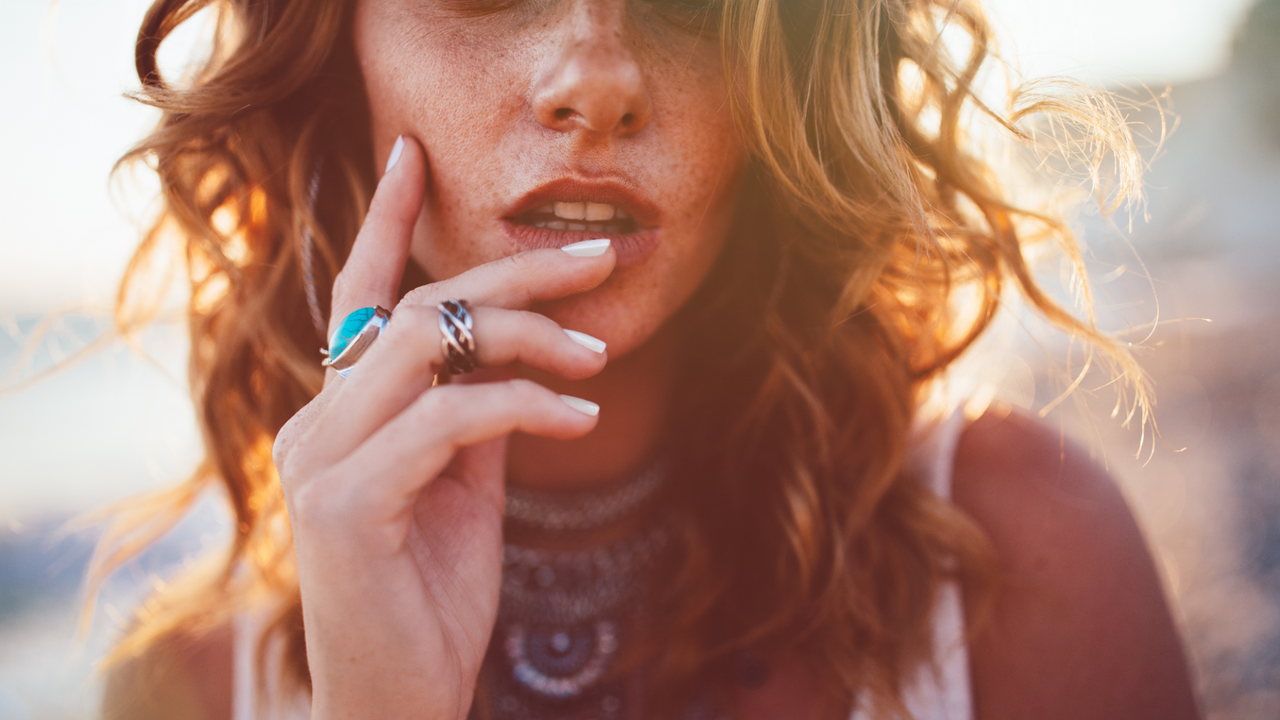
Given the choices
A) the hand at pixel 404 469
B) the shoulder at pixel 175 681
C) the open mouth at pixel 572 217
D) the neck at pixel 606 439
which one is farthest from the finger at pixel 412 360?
the shoulder at pixel 175 681

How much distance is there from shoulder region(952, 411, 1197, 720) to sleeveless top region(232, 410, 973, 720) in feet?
0.17

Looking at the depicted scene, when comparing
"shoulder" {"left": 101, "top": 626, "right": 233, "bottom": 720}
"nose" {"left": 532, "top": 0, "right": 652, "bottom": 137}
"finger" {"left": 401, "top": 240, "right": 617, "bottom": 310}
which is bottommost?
"shoulder" {"left": 101, "top": 626, "right": 233, "bottom": 720}

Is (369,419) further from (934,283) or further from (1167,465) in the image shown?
(1167,465)

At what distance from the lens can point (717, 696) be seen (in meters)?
1.54

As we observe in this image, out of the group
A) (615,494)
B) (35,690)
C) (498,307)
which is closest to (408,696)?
(498,307)

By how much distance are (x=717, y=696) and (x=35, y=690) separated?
22.3 ft

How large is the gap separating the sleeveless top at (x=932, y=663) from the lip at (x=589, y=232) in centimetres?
100

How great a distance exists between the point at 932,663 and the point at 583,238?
49.4 inches

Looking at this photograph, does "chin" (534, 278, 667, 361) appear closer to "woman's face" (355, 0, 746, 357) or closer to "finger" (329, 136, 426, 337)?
"woman's face" (355, 0, 746, 357)

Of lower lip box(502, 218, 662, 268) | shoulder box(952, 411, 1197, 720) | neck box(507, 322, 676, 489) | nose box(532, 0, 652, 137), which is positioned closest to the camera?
nose box(532, 0, 652, 137)

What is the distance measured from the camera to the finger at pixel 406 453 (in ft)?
3.13

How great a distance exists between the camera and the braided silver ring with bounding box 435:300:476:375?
100 centimetres

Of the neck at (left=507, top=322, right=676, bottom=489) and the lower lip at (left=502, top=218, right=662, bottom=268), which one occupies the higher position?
the lower lip at (left=502, top=218, right=662, bottom=268)

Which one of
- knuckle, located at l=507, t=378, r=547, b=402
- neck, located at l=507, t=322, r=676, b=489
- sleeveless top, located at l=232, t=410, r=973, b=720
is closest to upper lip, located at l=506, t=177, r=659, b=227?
knuckle, located at l=507, t=378, r=547, b=402
